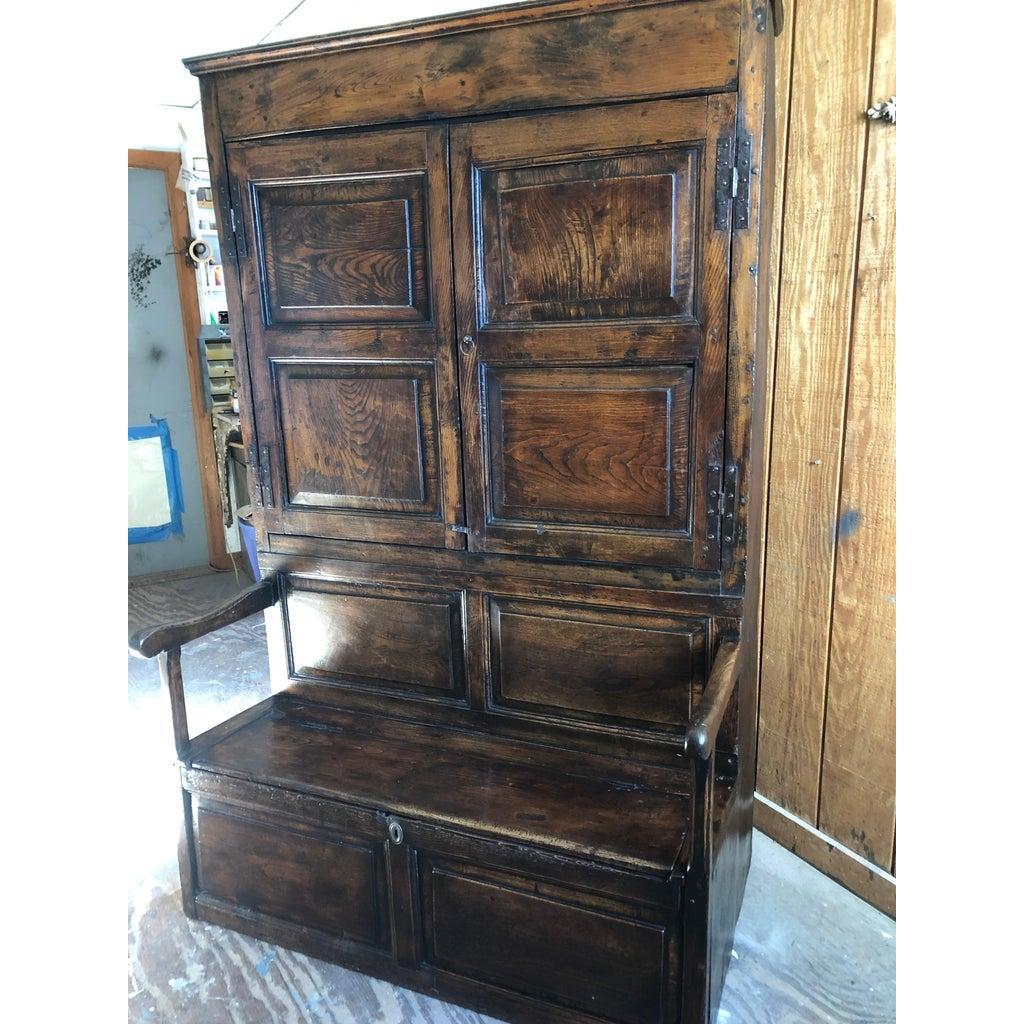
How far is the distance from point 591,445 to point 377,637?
31.2 inches

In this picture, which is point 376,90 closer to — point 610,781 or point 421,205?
point 421,205

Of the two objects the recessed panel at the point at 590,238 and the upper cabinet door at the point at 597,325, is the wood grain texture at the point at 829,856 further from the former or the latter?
the recessed panel at the point at 590,238

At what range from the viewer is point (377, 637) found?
2.15m

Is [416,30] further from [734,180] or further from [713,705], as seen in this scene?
[713,705]

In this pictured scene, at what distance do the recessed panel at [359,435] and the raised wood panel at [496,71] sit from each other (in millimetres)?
567

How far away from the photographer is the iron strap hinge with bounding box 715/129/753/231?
5.07ft

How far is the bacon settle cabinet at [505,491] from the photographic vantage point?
159 centimetres

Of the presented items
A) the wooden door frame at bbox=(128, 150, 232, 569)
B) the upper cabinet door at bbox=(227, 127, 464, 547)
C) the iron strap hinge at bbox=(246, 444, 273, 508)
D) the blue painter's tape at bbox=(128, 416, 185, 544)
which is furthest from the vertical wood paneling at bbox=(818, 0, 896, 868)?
the blue painter's tape at bbox=(128, 416, 185, 544)

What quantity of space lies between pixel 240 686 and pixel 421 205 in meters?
2.32

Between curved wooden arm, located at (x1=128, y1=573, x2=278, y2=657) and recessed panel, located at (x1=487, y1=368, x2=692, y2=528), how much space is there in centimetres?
72

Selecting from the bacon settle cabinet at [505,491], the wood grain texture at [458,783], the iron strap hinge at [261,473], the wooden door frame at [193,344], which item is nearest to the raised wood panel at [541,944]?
the bacon settle cabinet at [505,491]

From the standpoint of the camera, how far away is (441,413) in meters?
1.92

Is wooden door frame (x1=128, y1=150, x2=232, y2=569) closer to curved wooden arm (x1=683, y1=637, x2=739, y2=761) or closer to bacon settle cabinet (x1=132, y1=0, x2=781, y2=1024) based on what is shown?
bacon settle cabinet (x1=132, y1=0, x2=781, y2=1024)
